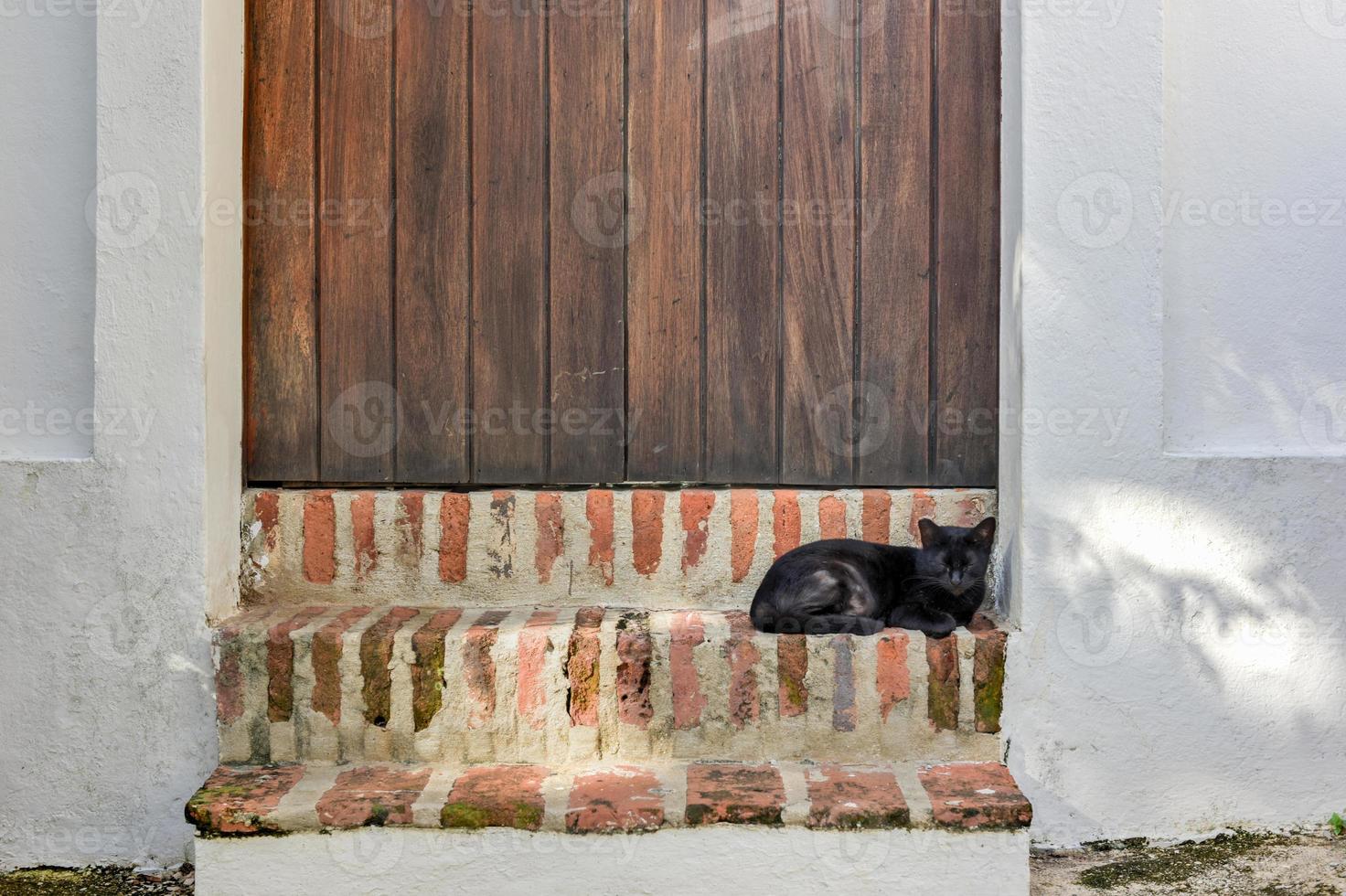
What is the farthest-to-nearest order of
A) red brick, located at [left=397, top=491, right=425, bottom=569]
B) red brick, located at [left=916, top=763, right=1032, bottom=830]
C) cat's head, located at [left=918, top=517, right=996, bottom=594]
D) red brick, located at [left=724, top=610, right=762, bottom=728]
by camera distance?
red brick, located at [left=397, top=491, right=425, bottom=569], cat's head, located at [left=918, top=517, right=996, bottom=594], red brick, located at [left=724, top=610, right=762, bottom=728], red brick, located at [left=916, top=763, right=1032, bottom=830]

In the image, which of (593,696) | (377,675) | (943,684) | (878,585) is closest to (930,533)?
(878,585)

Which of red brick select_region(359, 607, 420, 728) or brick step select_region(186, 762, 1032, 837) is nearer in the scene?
brick step select_region(186, 762, 1032, 837)

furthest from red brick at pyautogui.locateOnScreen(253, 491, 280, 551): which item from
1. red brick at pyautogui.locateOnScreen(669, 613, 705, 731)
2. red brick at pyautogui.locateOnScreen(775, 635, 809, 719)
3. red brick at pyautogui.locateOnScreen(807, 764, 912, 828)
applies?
red brick at pyautogui.locateOnScreen(807, 764, 912, 828)

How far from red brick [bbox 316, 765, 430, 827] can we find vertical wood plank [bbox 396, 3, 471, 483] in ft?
2.60

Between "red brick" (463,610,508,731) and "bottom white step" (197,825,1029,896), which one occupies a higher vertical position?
"red brick" (463,610,508,731)

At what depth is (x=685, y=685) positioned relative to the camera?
7.86ft

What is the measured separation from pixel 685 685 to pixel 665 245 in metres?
1.15

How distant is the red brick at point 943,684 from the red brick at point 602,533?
83 centimetres

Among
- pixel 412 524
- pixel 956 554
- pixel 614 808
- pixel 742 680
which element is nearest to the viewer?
pixel 614 808

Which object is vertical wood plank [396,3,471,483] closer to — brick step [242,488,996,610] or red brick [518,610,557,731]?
brick step [242,488,996,610]

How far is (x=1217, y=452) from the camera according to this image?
252 cm

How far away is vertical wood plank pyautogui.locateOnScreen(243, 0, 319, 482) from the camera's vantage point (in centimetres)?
278

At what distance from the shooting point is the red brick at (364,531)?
8.86ft

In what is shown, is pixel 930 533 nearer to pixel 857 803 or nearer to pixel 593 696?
pixel 857 803
